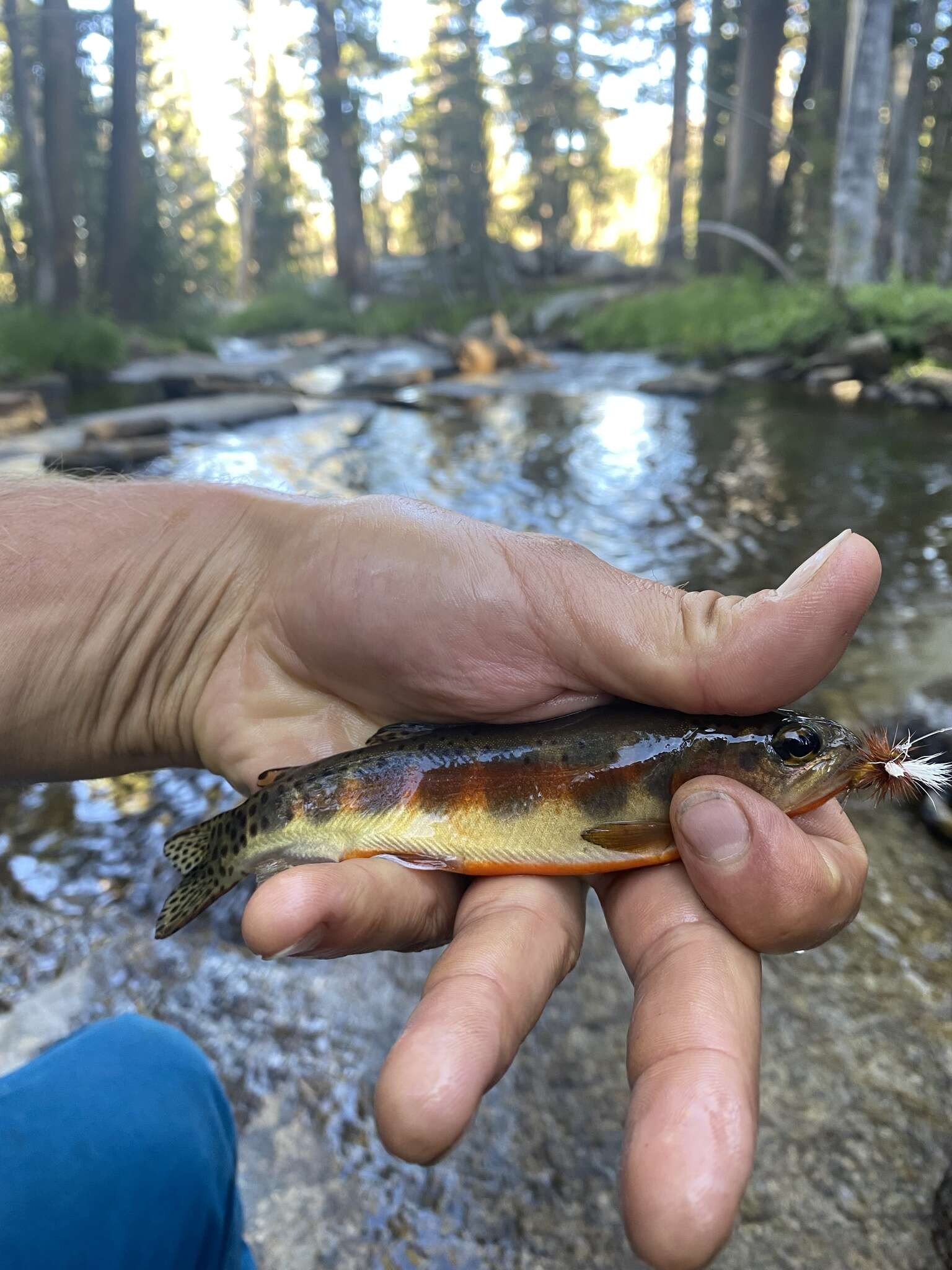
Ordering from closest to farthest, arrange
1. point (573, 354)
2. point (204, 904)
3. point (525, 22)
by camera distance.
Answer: point (204, 904) → point (573, 354) → point (525, 22)

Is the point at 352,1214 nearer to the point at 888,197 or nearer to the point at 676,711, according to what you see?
the point at 676,711

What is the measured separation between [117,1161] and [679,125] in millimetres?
49689

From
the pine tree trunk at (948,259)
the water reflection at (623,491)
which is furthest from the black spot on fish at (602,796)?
the pine tree trunk at (948,259)

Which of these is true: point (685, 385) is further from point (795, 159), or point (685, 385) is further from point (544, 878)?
point (544, 878)

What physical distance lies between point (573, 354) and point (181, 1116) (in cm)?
2994

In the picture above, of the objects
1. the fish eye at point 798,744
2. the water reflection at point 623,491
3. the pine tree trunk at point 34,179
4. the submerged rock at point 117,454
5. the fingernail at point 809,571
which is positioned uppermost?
the pine tree trunk at point 34,179

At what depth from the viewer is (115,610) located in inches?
130

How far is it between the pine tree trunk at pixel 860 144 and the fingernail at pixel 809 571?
22925 millimetres

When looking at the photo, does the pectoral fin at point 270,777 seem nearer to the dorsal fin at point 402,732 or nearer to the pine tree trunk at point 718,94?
the dorsal fin at point 402,732

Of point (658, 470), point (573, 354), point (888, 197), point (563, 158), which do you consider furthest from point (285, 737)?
point (563, 158)

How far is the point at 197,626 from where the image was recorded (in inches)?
136

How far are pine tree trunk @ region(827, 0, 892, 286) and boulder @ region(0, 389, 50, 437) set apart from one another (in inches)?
753

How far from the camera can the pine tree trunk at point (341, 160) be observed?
131 ft

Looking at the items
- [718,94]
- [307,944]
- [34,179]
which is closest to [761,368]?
[718,94]
